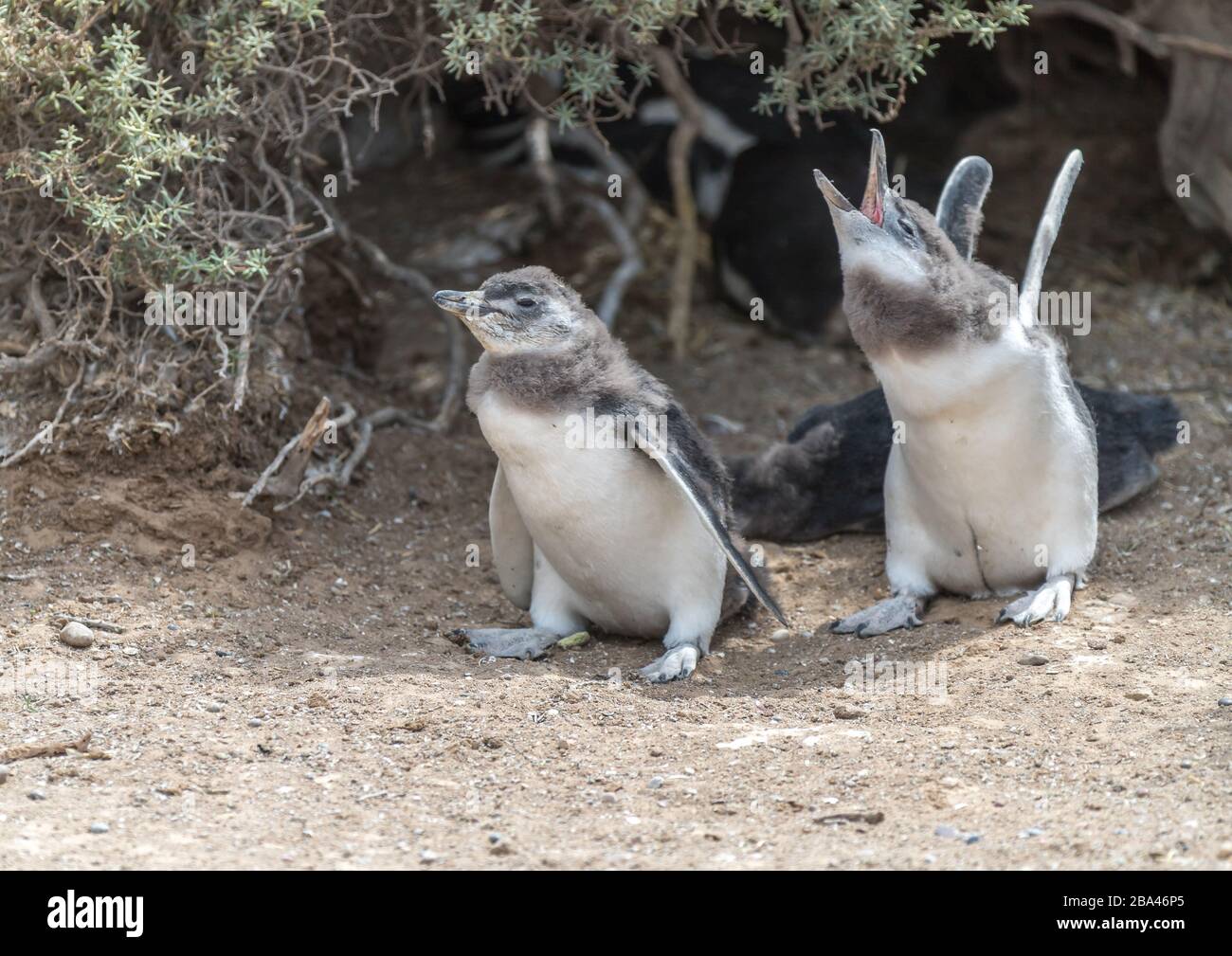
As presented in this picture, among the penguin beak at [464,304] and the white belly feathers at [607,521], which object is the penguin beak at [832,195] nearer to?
the white belly feathers at [607,521]

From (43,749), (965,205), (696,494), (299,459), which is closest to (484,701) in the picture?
(696,494)

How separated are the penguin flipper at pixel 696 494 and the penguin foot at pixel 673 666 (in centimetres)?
28

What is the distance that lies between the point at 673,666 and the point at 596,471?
0.62m

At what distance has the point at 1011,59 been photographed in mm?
8562

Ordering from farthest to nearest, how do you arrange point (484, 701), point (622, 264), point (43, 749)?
point (622, 264)
point (484, 701)
point (43, 749)

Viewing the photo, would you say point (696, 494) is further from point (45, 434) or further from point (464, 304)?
point (45, 434)

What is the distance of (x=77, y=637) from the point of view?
4.49m

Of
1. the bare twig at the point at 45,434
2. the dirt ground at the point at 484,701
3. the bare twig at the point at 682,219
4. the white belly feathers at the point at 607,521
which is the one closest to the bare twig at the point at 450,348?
the dirt ground at the point at 484,701

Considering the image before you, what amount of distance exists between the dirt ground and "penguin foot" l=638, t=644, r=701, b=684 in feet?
0.23

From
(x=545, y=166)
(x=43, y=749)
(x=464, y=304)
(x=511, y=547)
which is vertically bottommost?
(x=43, y=749)

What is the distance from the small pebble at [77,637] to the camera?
14.8ft

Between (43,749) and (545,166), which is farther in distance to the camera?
(545,166)

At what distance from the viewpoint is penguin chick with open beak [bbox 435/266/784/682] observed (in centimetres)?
463

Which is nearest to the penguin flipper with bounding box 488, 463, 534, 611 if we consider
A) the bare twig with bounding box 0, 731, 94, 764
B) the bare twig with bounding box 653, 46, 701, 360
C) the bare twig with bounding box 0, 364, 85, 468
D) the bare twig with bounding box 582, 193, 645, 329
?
the bare twig with bounding box 0, 364, 85, 468
